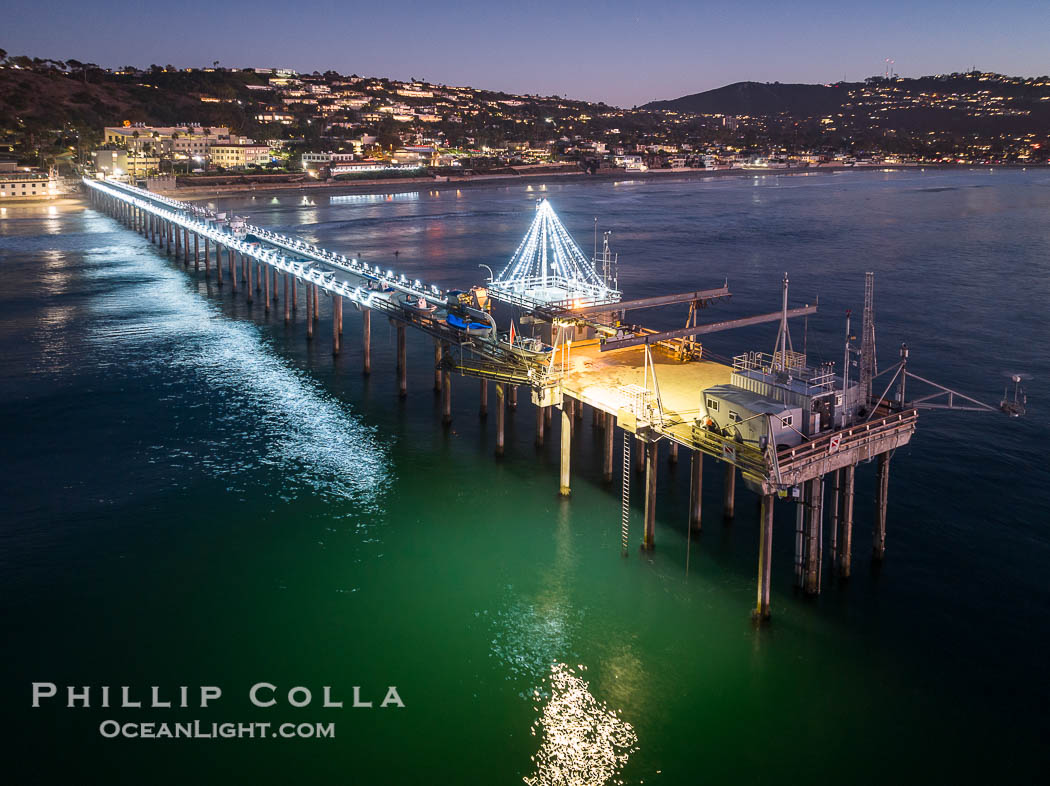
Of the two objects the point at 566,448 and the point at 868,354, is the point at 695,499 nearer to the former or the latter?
the point at 566,448

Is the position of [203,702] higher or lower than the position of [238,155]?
lower

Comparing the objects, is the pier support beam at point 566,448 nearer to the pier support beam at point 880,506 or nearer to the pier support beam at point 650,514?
the pier support beam at point 650,514

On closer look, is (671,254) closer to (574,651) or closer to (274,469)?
(274,469)

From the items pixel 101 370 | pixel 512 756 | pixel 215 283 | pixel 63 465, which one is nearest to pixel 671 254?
pixel 215 283

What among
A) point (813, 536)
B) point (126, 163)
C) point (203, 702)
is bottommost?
point (203, 702)

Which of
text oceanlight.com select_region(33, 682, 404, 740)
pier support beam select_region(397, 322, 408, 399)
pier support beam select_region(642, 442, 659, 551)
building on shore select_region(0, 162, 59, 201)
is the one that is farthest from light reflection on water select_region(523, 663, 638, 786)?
building on shore select_region(0, 162, 59, 201)

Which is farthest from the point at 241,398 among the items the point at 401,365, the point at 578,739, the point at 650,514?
the point at 578,739
